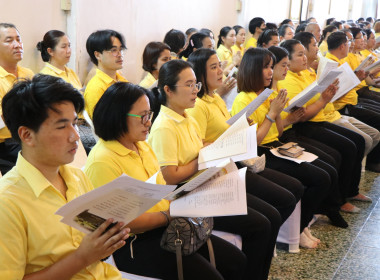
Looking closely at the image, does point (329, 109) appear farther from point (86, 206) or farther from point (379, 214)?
point (86, 206)

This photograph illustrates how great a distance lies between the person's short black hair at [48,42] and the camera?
4125 millimetres

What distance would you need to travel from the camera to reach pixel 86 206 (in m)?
1.32

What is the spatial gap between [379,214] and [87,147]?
230 cm

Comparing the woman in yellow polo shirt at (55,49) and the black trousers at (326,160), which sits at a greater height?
the woman in yellow polo shirt at (55,49)

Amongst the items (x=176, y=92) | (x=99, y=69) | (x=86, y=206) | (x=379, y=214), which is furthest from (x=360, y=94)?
(x=86, y=206)

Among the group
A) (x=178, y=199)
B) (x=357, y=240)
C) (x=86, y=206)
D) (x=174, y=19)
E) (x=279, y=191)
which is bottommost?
(x=357, y=240)

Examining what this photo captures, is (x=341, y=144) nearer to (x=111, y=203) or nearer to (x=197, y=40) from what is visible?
(x=197, y=40)

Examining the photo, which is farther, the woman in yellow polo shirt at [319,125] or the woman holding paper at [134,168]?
the woman in yellow polo shirt at [319,125]

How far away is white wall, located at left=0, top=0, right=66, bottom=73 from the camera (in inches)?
157

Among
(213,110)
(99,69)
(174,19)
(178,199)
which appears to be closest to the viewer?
(178,199)

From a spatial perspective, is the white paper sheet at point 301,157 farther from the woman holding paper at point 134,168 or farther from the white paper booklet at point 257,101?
the woman holding paper at point 134,168

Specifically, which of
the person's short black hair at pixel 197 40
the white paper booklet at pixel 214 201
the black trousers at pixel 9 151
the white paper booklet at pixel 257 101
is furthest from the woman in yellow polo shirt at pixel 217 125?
the person's short black hair at pixel 197 40

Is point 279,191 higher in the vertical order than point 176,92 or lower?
lower

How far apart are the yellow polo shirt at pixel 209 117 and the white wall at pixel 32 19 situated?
6.38ft
